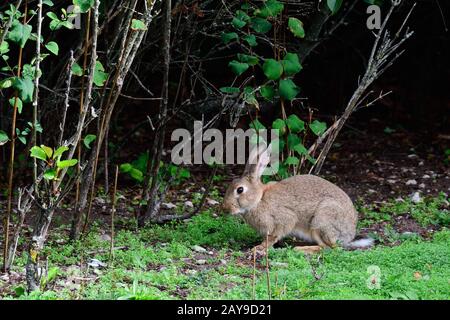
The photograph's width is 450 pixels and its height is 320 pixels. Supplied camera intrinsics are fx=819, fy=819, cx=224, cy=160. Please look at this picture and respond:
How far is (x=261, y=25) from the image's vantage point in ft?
25.3

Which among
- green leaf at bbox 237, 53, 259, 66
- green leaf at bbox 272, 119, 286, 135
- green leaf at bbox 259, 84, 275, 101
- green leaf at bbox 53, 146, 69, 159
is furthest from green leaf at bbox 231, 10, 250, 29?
green leaf at bbox 53, 146, 69, 159

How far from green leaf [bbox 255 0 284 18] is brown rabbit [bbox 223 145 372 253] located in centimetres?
128

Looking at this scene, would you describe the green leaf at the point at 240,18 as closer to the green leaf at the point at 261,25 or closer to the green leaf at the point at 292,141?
the green leaf at the point at 261,25

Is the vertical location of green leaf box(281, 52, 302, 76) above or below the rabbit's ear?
above

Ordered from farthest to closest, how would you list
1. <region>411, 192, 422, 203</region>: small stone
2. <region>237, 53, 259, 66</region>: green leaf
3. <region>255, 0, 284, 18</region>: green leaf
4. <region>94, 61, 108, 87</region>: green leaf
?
<region>411, 192, 422, 203</region>: small stone, <region>237, 53, 259, 66</region>: green leaf, <region>255, 0, 284, 18</region>: green leaf, <region>94, 61, 108, 87</region>: green leaf

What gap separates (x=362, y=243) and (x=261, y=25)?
2.24 m

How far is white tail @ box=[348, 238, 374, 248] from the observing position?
7.48 m

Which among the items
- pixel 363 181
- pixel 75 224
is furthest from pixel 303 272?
pixel 363 181

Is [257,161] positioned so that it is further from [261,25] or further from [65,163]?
[65,163]

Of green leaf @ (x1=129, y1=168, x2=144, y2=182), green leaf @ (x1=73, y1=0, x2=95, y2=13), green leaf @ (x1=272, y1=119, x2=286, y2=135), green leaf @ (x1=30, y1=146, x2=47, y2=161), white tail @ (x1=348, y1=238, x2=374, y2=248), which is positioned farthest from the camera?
green leaf @ (x1=129, y1=168, x2=144, y2=182)

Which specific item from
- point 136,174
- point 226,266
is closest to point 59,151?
point 226,266

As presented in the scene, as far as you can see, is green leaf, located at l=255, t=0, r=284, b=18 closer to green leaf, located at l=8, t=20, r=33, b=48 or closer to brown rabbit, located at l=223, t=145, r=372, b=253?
brown rabbit, located at l=223, t=145, r=372, b=253

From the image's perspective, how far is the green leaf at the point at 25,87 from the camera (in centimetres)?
554

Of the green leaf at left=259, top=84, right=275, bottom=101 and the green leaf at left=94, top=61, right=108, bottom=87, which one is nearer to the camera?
the green leaf at left=94, top=61, right=108, bottom=87
